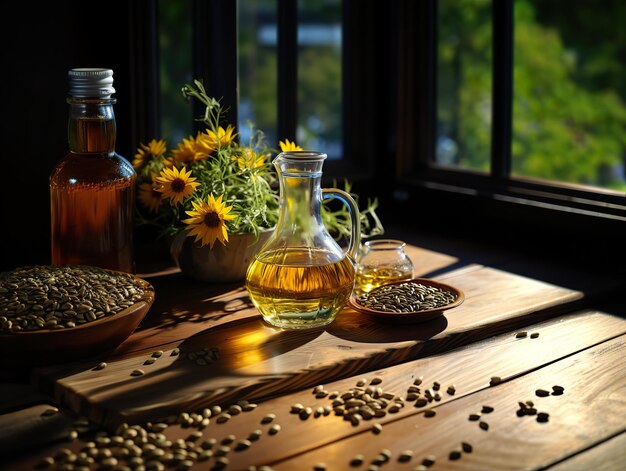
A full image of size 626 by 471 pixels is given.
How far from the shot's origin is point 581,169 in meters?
6.42

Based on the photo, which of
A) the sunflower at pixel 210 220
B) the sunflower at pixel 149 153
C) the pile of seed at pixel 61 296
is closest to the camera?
the pile of seed at pixel 61 296

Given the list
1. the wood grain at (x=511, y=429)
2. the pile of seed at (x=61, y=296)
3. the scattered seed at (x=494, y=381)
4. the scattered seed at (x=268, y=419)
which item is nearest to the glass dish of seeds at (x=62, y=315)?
the pile of seed at (x=61, y=296)

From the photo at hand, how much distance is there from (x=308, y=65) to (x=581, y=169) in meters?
3.04

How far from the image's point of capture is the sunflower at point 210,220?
1443mm

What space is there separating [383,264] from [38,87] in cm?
73

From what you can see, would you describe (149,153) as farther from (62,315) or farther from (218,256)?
(62,315)

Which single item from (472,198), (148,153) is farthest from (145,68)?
(472,198)

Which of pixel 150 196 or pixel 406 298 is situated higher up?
pixel 150 196

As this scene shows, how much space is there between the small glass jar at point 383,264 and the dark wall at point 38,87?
0.62 m

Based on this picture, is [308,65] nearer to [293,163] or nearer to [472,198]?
[472,198]

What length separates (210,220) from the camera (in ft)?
4.75

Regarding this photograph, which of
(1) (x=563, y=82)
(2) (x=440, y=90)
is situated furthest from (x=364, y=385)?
(2) (x=440, y=90)

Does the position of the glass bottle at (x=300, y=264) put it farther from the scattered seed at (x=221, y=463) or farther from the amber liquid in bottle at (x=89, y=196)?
the scattered seed at (x=221, y=463)

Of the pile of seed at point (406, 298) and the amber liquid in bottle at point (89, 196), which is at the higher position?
the amber liquid in bottle at point (89, 196)
